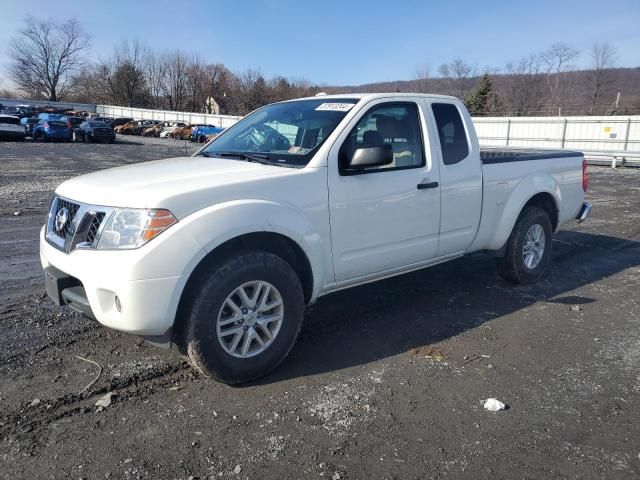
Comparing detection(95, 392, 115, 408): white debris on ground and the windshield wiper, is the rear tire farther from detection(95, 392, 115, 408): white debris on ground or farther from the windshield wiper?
detection(95, 392, 115, 408): white debris on ground

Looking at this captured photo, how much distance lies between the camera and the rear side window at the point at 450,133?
185 inches

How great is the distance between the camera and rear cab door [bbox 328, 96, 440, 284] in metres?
3.87

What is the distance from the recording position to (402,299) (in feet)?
17.2

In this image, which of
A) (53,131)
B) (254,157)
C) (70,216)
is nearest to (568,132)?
(254,157)

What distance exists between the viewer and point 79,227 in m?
3.27

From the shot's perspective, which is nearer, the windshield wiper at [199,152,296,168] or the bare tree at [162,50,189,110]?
the windshield wiper at [199,152,296,168]

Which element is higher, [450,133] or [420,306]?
[450,133]

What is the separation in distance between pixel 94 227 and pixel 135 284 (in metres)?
0.54

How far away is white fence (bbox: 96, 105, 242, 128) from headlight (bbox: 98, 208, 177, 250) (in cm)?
5038

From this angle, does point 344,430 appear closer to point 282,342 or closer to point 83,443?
point 282,342

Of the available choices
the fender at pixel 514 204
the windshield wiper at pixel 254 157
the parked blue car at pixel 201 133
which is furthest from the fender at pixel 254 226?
the parked blue car at pixel 201 133

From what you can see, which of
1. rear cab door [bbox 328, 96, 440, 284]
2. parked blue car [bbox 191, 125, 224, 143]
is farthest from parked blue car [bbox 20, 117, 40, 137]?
rear cab door [bbox 328, 96, 440, 284]

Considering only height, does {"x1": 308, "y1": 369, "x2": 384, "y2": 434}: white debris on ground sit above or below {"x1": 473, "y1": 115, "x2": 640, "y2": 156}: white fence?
below

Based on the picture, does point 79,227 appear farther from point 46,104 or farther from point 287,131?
point 46,104
